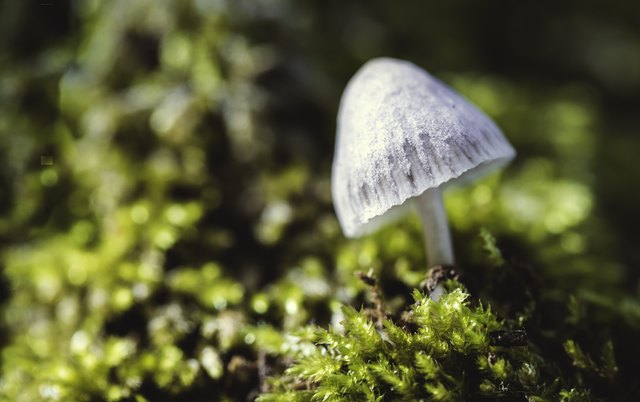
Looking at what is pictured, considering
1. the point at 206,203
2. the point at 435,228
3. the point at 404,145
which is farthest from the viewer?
the point at 206,203

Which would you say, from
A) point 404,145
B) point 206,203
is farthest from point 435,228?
point 206,203

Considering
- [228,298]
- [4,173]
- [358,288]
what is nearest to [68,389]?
[228,298]

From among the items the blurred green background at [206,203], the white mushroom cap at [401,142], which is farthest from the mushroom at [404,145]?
the blurred green background at [206,203]

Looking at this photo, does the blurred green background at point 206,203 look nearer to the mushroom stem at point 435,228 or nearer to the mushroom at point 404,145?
the mushroom stem at point 435,228

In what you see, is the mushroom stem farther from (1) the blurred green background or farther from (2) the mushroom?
(1) the blurred green background

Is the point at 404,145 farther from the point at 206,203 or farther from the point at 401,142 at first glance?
the point at 206,203

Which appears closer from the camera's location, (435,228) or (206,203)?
(435,228)
